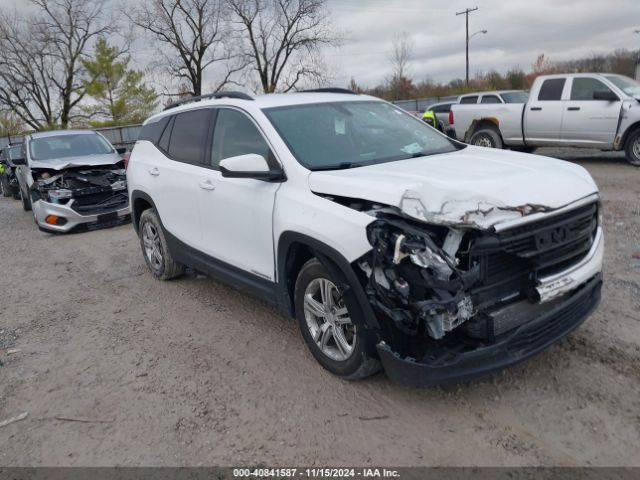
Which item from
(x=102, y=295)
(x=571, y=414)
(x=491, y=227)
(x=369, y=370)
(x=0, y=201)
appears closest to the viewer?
(x=491, y=227)

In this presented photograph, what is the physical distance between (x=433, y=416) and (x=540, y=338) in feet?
2.53

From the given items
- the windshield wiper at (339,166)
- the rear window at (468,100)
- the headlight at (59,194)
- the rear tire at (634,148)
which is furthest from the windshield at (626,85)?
the headlight at (59,194)

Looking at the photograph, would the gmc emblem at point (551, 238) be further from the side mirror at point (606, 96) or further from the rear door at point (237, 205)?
the side mirror at point (606, 96)

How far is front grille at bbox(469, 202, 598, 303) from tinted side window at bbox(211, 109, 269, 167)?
180cm

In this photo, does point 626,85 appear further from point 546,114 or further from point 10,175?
point 10,175

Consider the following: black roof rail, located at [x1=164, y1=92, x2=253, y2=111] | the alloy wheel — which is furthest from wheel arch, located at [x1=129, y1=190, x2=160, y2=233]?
the alloy wheel

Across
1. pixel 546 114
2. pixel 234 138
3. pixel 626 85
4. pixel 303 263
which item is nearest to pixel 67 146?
pixel 234 138

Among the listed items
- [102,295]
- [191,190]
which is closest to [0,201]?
[102,295]

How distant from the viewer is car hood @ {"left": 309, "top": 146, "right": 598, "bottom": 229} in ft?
9.31

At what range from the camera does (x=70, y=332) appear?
4.83 metres

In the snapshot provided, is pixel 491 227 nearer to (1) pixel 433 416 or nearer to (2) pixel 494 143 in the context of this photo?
(1) pixel 433 416

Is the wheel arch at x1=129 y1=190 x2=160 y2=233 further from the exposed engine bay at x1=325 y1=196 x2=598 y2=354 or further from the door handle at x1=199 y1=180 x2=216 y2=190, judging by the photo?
the exposed engine bay at x1=325 y1=196 x2=598 y2=354

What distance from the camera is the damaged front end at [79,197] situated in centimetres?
928

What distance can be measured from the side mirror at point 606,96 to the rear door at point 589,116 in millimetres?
44
